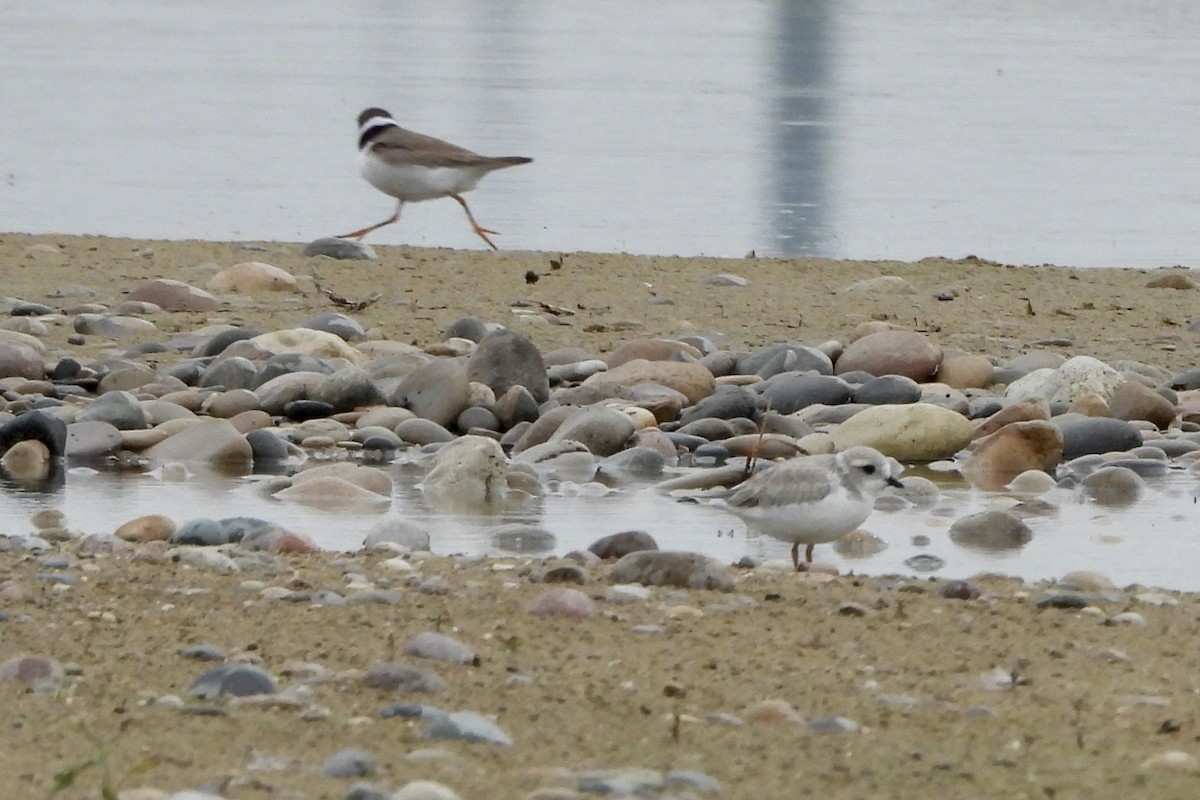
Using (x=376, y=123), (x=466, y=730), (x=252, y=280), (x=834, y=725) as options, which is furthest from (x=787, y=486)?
(x=376, y=123)

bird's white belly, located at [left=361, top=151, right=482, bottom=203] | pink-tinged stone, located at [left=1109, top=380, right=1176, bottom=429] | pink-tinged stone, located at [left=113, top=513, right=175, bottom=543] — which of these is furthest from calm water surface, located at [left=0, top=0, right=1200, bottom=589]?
bird's white belly, located at [left=361, top=151, right=482, bottom=203]

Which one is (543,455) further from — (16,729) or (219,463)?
(16,729)

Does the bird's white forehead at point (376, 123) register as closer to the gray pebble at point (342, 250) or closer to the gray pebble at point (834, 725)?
the gray pebble at point (342, 250)

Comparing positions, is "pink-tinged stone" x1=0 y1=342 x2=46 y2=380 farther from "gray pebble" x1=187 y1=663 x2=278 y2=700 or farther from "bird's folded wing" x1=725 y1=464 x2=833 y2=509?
"gray pebble" x1=187 y1=663 x2=278 y2=700

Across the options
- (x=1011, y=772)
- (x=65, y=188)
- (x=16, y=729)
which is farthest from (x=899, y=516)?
(x=65, y=188)

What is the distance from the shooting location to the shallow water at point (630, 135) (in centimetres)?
1420

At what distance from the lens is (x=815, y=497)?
5.71m

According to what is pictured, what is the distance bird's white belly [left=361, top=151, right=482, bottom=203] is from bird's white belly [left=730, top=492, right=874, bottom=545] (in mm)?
6360

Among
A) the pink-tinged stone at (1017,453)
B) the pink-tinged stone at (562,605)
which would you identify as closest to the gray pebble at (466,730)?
the pink-tinged stone at (562,605)

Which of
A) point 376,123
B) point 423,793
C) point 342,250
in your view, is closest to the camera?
point 423,793

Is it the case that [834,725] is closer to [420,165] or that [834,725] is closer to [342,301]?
[342,301]

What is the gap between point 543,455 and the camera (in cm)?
759

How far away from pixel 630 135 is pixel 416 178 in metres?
9.14

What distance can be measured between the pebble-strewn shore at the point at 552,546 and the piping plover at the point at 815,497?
1.00ft
